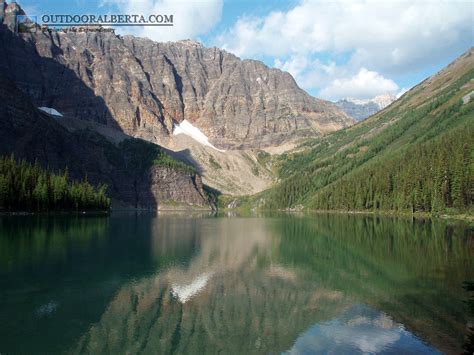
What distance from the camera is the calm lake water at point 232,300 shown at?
25.9 metres

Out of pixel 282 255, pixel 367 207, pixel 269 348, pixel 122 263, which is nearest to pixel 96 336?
pixel 269 348

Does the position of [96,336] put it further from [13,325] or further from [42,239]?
[42,239]

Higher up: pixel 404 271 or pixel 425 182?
pixel 425 182

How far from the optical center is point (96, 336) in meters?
26.7

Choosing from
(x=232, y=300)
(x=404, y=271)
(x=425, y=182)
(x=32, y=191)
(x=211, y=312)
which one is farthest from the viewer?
(x=425, y=182)

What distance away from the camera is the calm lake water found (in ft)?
85.1

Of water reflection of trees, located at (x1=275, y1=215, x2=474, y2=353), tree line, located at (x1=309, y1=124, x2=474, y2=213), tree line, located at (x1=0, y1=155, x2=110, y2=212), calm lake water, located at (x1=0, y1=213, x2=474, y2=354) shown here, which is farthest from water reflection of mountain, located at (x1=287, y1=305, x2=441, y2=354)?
tree line, located at (x1=0, y1=155, x2=110, y2=212)

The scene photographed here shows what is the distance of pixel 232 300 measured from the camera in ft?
119

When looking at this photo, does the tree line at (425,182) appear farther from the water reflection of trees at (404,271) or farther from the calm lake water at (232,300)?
the calm lake water at (232,300)

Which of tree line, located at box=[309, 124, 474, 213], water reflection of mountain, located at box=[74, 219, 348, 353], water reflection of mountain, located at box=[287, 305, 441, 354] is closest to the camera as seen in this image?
water reflection of mountain, located at box=[287, 305, 441, 354]

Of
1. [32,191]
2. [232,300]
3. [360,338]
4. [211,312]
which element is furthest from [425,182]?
[32,191]

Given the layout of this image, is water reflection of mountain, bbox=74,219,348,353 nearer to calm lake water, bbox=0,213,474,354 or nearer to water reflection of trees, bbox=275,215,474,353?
calm lake water, bbox=0,213,474,354

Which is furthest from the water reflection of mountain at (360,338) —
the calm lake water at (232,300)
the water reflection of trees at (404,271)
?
the water reflection of trees at (404,271)

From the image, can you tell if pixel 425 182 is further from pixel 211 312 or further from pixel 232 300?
pixel 211 312
